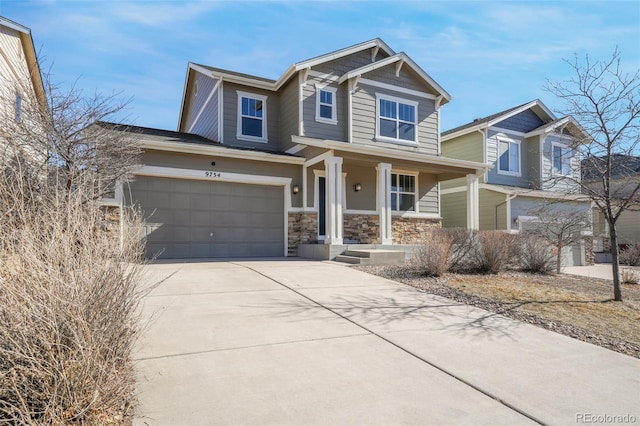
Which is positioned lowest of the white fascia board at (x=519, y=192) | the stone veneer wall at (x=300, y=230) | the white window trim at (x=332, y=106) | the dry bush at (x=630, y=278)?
the dry bush at (x=630, y=278)

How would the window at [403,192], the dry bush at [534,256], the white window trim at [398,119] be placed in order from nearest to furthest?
the dry bush at [534,256]
the white window trim at [398,119]
the window at [403,192]

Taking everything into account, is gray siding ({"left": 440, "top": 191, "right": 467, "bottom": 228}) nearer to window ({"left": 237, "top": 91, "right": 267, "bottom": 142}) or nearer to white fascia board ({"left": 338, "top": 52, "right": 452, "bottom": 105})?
white fascia board ({"left": 338, "top": 52, "right": 452, "bottom": 105})

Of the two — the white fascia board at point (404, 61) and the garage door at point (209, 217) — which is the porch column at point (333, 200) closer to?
the garage door at point (209, 217)

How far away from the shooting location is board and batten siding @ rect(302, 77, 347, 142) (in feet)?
43.4

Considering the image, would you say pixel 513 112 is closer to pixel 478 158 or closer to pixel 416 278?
pixel 478 158

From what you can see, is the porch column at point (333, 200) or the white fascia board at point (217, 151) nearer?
the white fascia board at point (217, 151)

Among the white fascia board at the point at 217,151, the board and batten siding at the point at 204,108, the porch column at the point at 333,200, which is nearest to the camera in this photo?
the white fascia board at the point at 217,151

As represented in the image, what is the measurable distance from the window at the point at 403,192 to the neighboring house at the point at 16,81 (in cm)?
1106

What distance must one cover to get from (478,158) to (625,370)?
50.1 ft

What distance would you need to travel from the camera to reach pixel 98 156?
789 centimetres

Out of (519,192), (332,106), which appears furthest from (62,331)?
(519,192)

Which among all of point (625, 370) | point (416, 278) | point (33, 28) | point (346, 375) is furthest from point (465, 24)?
point (33, 28)

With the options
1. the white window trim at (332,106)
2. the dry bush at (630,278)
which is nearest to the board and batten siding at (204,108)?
the white window trim at (332,106)

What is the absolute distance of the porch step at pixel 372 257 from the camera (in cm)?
1002
